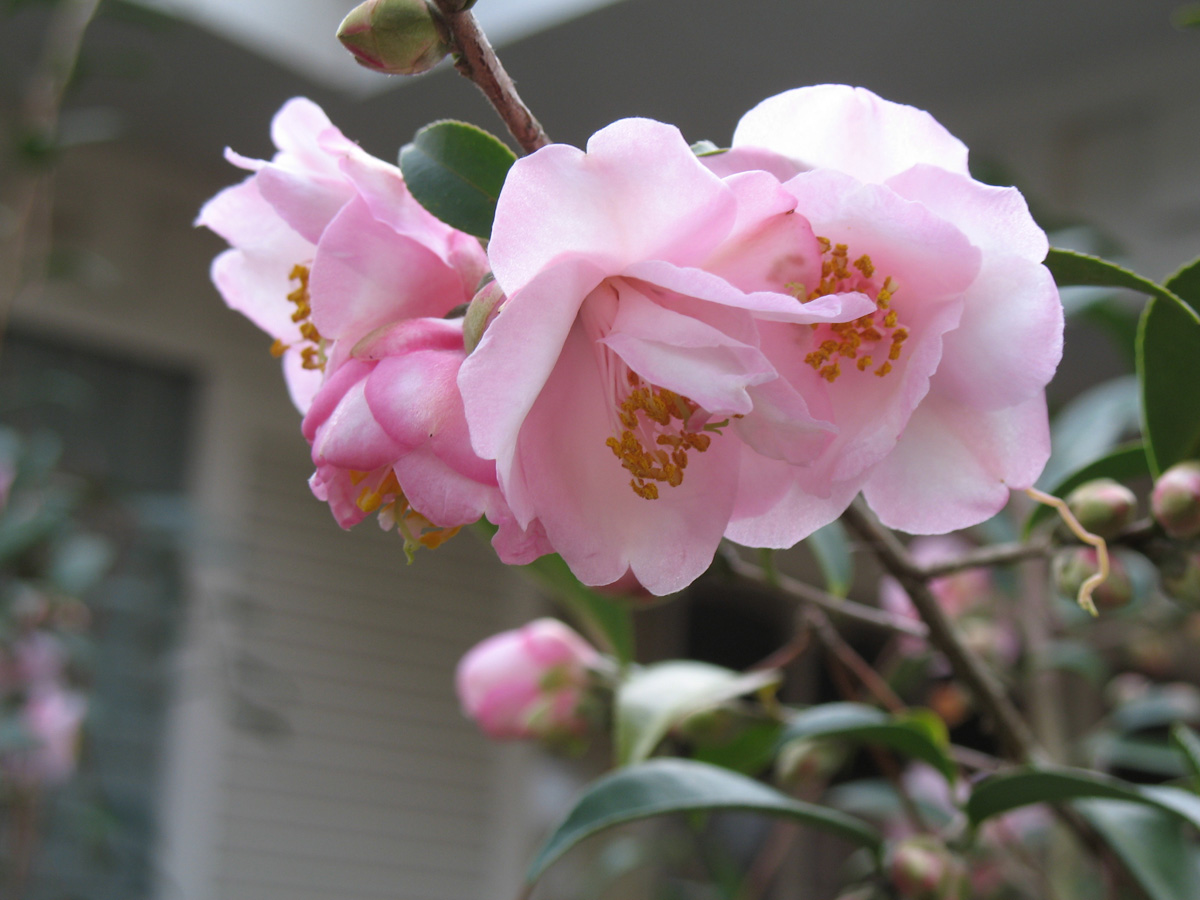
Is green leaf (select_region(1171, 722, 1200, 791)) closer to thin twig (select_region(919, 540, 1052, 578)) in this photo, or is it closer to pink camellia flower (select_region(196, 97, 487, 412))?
thin twig (select_region(919, 540, 1052, 578))

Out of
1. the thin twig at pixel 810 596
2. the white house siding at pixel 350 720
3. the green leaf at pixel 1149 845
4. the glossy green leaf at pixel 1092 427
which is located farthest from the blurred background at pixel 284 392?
the green leaf at pixel 1149 845

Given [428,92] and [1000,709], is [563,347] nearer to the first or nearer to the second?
[1000,709]

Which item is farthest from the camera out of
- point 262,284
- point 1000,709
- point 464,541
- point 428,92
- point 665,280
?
point 464,541

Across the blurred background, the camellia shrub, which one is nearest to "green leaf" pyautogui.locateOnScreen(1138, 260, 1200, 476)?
the camellia shrub

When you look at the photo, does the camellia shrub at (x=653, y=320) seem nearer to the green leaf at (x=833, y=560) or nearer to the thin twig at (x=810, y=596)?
the thin twig at (x=810, y=596)

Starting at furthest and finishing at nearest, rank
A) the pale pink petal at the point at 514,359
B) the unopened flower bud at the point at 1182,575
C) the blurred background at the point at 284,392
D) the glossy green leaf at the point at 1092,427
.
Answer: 1. the blurred background at the point at 284,392
2. the glossy green leaf at the point at 1092,427
3. the unopened flower bud at the point at 1182,575
4. the pale pink petal at the point at 514,359

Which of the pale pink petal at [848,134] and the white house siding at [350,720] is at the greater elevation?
the pale pink petal at [848,134]

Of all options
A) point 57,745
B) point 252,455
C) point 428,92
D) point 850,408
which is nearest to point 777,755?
point 850,408

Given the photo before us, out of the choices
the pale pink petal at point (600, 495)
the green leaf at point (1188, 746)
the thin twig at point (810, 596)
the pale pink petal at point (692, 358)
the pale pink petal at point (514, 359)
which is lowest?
the green leaf at point (1188, 746)
